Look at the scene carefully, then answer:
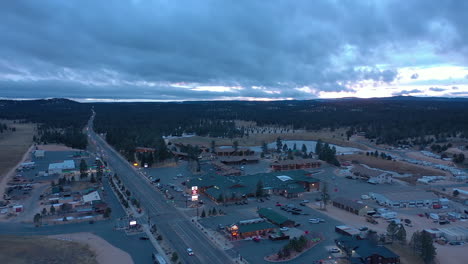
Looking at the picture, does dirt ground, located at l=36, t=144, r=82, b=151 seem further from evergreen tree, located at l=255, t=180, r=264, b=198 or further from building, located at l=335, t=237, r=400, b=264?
building, located at l=335, t=237, r=400, b=264

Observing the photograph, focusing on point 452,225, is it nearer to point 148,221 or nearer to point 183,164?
point 148,221

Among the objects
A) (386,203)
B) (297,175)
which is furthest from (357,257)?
(297,175)

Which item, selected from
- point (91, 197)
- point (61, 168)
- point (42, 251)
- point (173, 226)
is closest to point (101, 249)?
point (42, 251)

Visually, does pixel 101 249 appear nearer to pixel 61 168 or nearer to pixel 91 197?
pixel 91 197

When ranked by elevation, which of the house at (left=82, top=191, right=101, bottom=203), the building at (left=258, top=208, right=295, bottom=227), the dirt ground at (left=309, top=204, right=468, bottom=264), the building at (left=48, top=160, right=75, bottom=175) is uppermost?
the building at (left=48, top=160, right=75, bottom=175)

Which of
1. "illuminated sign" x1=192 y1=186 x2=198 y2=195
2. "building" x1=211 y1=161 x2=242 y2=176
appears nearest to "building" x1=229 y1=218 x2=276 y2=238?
"illuminated sign" x1=192 y1=186 x2=198 y2=195

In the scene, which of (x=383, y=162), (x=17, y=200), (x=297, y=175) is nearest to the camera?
(x=17, y=200)

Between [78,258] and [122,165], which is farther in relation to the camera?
[122,165]

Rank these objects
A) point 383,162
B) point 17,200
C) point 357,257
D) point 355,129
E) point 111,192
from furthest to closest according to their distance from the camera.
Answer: point 355,129
point 383,162
point 111,192
point 17,200
point 357,257
